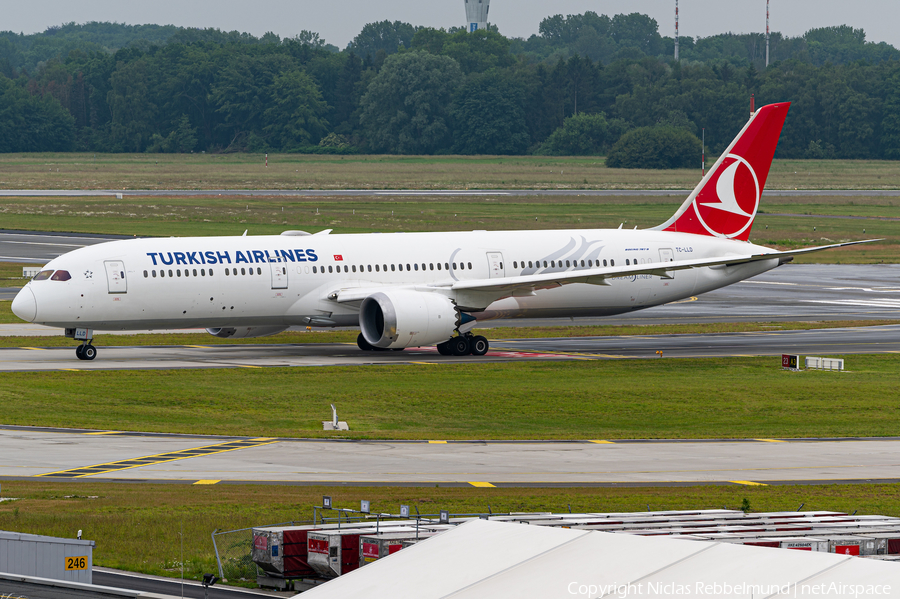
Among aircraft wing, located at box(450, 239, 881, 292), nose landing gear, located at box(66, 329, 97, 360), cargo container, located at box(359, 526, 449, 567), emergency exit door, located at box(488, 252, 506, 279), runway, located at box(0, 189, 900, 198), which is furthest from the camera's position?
runway, located at box(0, 189, 900, 198)

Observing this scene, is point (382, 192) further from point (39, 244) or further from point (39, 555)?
point (39, 555)

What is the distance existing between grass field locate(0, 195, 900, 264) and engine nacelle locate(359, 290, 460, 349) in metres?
52.9

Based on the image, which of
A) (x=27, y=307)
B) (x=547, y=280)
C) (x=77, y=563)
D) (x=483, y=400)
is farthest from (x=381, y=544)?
(x=547, y=280)

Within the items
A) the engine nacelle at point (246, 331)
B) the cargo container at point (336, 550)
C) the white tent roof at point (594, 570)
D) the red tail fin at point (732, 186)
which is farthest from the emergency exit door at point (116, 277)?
the white tent roof at point (594, 570)

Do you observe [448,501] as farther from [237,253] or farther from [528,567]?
[237,253]

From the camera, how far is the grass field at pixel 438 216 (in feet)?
363

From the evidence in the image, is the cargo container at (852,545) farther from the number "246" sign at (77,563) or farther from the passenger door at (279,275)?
the passenger door at (279,275)

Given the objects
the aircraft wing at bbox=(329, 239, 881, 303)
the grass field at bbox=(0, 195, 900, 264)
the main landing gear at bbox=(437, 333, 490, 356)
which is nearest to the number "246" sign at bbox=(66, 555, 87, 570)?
the aircraft wing at bbox=(329, 239, 881, 303)

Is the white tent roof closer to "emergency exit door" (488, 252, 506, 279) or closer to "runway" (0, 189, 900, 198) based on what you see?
"emergency exit door" (488, 252, 506, 279)

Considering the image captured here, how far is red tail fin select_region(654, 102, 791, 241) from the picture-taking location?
60.8 m

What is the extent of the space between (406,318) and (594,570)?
36896 mm

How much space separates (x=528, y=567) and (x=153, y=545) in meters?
12.7

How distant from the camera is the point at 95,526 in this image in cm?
2581

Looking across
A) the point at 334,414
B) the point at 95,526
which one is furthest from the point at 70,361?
the point at 95,526
